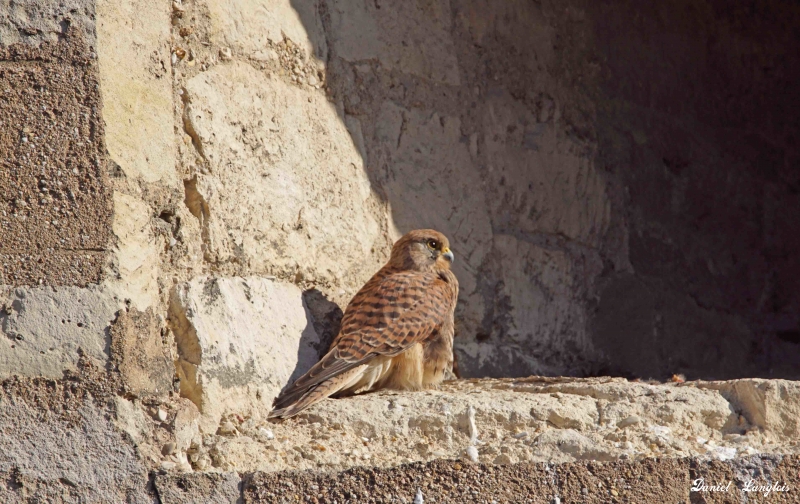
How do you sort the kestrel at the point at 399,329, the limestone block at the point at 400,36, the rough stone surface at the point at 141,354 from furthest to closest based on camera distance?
1. the limestone block at the point at 400,36
2. the kestrel at the point at 399,329
3. the rough stone surface at the point at 141,354

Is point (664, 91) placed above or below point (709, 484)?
above

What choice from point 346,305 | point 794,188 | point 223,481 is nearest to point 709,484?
point 223,481

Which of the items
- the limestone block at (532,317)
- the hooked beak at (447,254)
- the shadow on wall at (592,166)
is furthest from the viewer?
the limestone block at (532,317)

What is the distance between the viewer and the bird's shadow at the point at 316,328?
8.45 ft

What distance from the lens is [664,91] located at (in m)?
4.16

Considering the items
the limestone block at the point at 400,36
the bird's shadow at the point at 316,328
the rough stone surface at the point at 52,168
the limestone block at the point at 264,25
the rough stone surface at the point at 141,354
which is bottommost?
the rough stone surface at the point at 141,354

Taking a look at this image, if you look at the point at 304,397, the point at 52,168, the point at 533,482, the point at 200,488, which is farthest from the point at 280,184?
the point at 533,482

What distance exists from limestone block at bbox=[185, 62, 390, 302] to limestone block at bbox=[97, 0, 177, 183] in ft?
0.45

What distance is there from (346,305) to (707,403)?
112 centimetres

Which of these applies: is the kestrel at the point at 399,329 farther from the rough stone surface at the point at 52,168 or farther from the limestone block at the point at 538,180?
the rough stone surface at the point at 52,168

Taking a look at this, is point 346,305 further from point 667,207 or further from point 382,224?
point 667,207

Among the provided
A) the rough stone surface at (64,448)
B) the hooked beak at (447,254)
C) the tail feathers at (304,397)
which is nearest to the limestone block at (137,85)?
the rough stone surface at (64,448)

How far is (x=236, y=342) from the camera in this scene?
88.8 inches
